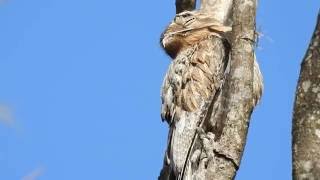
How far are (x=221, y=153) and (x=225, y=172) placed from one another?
18 centimetres

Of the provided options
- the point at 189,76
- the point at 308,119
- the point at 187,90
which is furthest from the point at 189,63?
the point at 308,119

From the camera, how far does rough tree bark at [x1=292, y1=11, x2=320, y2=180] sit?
588 centimetres

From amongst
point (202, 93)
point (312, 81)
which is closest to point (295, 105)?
point (312, 81)

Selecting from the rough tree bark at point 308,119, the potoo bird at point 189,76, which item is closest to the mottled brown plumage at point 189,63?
the potoo bird at point 189,76

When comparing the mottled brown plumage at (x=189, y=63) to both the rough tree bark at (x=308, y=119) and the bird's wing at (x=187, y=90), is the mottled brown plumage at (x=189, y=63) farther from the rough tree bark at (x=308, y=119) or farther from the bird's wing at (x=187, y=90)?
the rough tree bark at (x=308, y=119)

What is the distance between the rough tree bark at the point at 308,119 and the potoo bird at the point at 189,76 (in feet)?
6.60

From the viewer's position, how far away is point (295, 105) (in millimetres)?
6082

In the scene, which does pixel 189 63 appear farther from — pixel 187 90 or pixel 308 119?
pixel 308 119

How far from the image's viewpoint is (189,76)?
8.70m

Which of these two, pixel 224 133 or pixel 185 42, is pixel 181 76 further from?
pixel 224 133

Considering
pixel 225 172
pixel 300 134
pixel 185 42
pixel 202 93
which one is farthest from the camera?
pixel 185 42

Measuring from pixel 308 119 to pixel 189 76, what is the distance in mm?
2814

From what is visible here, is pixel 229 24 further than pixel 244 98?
Yes

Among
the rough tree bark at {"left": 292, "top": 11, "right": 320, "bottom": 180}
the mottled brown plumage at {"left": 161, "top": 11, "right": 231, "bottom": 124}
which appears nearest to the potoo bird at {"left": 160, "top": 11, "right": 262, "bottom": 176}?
the mottled brown plumage at {"left": 161, "top": 11, "right": 231, "bottom": 124}
